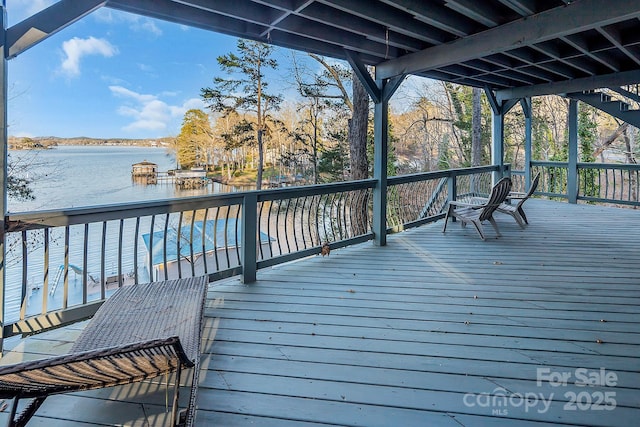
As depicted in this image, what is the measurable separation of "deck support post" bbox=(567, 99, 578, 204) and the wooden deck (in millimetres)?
5297

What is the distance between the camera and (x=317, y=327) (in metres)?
2.89

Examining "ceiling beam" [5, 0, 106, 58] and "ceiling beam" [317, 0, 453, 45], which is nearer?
"ceiling beam" [5, 0, 106, 58]

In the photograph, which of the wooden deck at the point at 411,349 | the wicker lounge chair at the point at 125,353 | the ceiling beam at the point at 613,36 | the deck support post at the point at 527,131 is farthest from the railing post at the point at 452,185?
the wicker lounge chair at the point at 125,353

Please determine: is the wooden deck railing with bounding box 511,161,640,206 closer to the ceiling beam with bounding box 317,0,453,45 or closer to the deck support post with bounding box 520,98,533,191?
the deck support post with bounding box 520,98,533,191

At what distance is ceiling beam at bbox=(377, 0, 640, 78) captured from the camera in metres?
3.31

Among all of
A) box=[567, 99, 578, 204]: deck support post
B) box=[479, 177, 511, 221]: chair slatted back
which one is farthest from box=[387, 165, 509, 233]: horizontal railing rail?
box=[567, 99, 578, 204]: deck support post

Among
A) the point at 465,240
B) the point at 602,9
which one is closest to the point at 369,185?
the point at 465,240

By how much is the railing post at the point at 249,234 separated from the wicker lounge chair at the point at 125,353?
1.06 m

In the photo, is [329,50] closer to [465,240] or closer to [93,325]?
[465,240]

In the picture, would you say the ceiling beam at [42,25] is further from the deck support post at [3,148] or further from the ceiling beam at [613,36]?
the ceiling beam at [613,36]

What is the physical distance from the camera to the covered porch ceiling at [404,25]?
3217 mm

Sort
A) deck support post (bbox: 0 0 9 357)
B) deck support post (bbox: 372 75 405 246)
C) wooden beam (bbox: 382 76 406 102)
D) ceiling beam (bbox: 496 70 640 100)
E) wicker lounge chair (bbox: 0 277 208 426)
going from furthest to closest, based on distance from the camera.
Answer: ceiling beam (bbox: 496 70 640 100) → deck support post (bbox: 372 75 405 246) → wooden beam (bbox: 382 76 406 102) → deck support post (bbox: 0 0 9 357) → wicker lounge chair (bbox: 0 277 208 426)

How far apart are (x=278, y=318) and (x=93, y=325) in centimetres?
131

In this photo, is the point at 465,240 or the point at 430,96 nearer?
the point at 465,240
